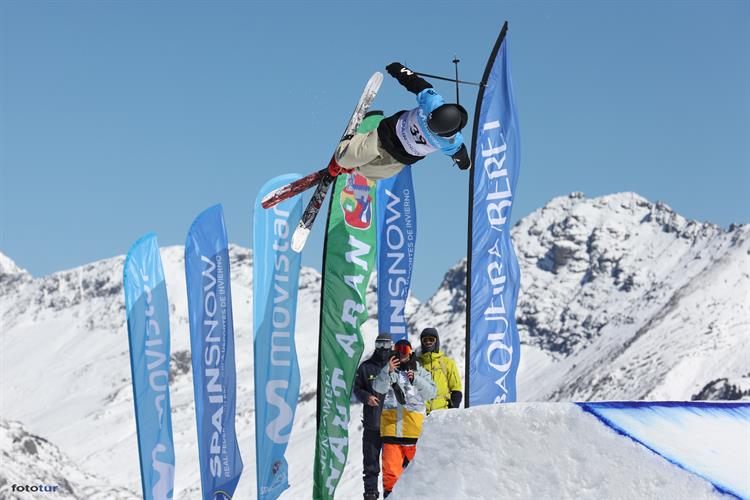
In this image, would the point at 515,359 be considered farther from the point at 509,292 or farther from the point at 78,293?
the point at 78,293

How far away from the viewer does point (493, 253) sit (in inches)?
368

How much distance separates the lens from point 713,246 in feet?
271

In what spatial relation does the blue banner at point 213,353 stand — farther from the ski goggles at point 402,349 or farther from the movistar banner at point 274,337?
the ski goggles at point 402,349

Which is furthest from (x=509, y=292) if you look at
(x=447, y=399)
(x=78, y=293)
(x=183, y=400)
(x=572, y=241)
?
(x=78, y=293)

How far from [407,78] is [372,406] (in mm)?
2761

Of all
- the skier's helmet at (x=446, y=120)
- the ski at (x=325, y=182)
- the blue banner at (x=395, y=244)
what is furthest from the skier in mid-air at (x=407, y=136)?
the blue banner at (x=395, y=244)

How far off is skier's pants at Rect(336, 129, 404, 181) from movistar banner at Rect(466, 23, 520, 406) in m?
1.60

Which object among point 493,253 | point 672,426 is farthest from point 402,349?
point 672,426

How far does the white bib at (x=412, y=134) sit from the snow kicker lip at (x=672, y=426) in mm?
3384

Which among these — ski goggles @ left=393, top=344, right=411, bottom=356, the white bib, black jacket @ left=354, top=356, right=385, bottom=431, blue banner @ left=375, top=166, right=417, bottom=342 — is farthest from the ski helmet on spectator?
blue banner @ left=375, top=166, right=417, bottom=342

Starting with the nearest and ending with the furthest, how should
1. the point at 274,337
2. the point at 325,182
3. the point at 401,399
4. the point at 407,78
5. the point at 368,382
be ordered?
the point at 407,78 < the point at 401,399 < the point at 368,382 < the point at 325,182 < the point at 274,337

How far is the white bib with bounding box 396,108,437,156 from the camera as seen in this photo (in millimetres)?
7328

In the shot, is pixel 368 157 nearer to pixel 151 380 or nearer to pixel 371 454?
pixel 371 454

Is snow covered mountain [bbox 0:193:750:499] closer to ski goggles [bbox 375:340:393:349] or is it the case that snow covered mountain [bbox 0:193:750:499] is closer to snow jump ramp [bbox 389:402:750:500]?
ski goggles [bbox 375:340:393:349]
